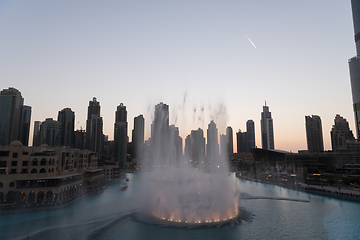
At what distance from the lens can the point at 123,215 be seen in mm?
47094

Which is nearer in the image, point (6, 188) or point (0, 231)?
point (0, 231)

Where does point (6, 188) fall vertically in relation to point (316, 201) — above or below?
above

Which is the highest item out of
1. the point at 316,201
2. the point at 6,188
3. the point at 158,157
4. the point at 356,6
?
the point at 356,6

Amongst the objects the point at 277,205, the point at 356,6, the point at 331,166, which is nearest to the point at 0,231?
the point at 277,205

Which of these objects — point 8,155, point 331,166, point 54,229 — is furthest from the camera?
point 331,166

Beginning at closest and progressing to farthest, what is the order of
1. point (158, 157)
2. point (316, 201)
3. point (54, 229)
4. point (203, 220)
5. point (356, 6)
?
point (54, 229) < point (203, 220) < point (316, 201) < point (158, 157) < point (356, 6)

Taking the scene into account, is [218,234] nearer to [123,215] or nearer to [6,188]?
[123,215]

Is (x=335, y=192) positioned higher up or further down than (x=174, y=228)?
higher up

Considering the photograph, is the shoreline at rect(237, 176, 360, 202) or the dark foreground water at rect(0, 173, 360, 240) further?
the shoreline at rect(237, 176, 360, 202)

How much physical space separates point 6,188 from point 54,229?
88.3 ft

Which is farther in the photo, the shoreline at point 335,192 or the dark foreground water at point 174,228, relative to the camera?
the shoreline at point 335,192

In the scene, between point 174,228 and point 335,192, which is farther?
point 335,192

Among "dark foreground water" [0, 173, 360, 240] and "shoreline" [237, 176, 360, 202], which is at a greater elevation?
"shoreline" [237, 176, 360, 202]

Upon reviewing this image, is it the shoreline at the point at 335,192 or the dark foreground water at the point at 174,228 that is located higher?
the shoreline at the point at 335,192
